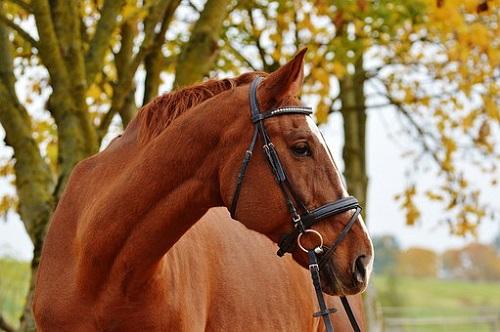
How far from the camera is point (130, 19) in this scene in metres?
7.36

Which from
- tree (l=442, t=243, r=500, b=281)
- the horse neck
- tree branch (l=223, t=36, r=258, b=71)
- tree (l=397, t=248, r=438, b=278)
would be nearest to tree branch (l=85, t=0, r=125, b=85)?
the horse neck

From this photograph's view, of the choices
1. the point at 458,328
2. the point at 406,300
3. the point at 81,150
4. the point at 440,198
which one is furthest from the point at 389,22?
the point at 406,300

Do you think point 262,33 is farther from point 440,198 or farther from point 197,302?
point 197,302

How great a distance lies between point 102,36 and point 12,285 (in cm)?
371

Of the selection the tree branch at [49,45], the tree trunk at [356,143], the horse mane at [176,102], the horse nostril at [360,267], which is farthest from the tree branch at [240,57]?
the horse nostril at [360,267]

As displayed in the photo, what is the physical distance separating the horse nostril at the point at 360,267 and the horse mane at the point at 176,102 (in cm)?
96

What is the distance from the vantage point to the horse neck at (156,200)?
373 cm

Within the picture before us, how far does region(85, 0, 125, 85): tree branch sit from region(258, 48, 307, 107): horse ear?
128 inches

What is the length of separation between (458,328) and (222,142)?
55.9ft

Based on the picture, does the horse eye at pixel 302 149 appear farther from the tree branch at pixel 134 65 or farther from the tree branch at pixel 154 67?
the tree branch at pixel 154 67

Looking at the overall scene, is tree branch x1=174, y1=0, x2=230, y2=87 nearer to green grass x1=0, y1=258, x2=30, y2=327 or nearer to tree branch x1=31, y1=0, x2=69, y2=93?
tree branch x1=31, y1=0, x2=69, y2=93

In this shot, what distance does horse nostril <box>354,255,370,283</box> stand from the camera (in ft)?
11.3

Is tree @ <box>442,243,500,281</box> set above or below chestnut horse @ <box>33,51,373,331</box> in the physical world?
Result: above

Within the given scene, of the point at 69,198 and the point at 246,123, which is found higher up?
the point at 246,123
